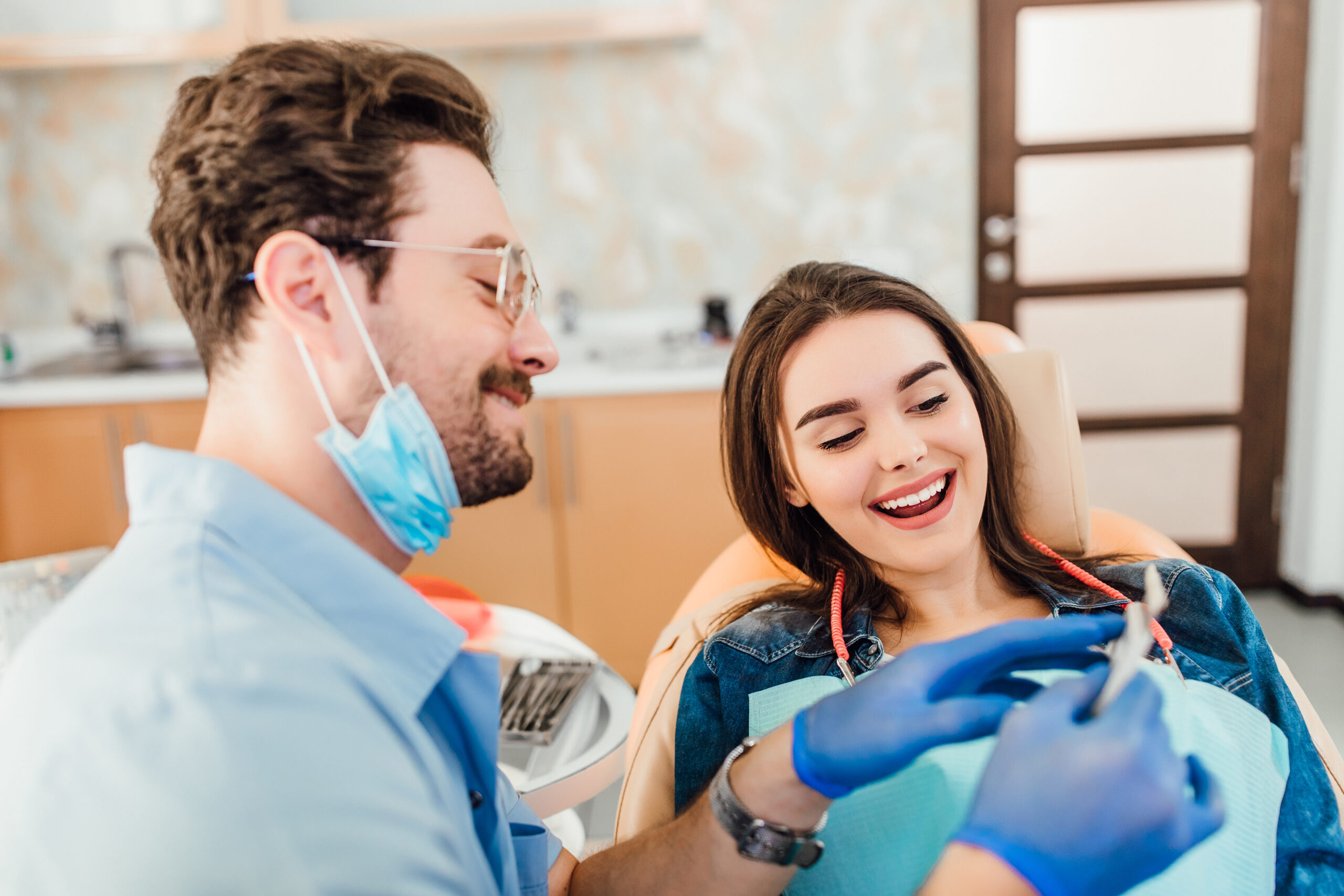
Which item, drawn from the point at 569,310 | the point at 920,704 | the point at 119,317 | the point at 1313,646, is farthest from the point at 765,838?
the point at 119,317

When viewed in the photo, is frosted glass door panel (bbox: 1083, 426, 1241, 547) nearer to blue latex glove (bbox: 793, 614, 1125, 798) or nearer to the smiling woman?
the smiling woman

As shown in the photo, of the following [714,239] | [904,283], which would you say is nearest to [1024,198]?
[714,239]

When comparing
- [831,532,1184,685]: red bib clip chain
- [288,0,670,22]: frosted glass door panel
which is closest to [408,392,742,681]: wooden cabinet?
[288,0,670,22]: frosted glass door panel

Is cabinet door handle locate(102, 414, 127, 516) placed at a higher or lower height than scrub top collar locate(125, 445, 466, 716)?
lower

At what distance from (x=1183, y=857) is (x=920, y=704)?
47 centimetres

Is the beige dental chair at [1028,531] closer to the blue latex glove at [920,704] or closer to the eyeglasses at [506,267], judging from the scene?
the blue latex glove at [920,704]

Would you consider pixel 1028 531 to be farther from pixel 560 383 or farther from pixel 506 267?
pixel 560 383

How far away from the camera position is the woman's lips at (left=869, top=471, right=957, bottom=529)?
1223 mm

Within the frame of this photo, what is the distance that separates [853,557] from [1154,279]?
225cm

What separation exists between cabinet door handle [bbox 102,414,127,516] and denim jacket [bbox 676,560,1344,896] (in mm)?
2107

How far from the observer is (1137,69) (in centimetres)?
294

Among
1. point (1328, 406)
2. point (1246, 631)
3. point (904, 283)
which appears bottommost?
point (1328, 406)

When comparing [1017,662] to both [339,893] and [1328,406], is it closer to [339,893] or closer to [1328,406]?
[339,893]

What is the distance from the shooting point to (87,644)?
67 cm
